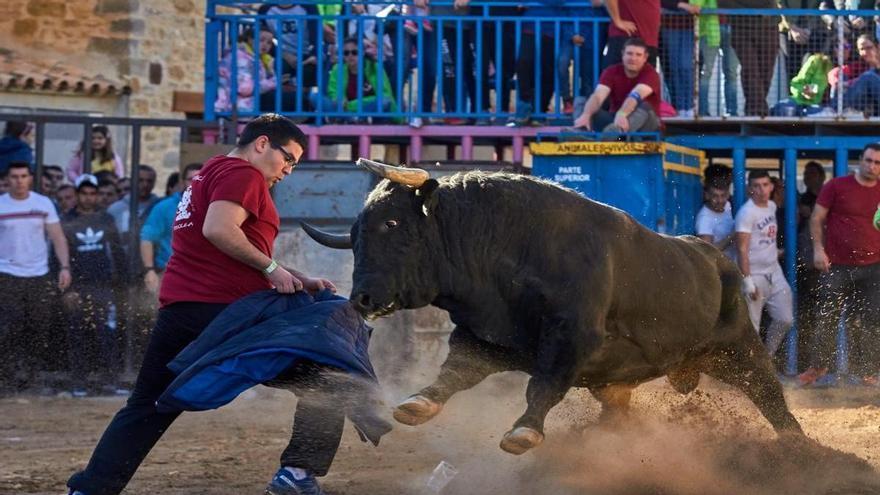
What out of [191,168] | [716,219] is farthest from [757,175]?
[191,168]

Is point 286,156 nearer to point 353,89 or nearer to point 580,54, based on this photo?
point 580,54

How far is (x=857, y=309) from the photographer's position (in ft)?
36.8

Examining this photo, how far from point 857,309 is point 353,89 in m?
4.39

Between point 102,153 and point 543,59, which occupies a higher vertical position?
point 543,59

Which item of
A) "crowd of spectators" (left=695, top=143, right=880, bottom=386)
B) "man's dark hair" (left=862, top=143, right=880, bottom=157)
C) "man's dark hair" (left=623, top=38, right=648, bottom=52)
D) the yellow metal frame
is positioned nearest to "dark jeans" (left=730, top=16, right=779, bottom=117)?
"crowd of spectators" (left=695, top=143, right=880, bottom=386)

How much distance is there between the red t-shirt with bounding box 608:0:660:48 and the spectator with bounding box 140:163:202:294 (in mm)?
3405

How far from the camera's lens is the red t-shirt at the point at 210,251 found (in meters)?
6.03

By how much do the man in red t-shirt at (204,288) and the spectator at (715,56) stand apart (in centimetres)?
635

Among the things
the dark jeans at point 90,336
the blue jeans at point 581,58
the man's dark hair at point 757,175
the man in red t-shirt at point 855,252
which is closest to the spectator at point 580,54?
the blue jeans at point 581,58

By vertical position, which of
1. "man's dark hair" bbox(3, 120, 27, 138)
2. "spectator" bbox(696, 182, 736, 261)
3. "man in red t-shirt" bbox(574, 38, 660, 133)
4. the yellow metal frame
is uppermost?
"man in red t-shirt" bbox(574, 38, 660, 133)

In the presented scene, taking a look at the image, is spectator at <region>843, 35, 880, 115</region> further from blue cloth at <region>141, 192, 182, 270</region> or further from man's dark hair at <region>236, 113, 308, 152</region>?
man's dark hair at <region>236, 113, 308, 152</region>

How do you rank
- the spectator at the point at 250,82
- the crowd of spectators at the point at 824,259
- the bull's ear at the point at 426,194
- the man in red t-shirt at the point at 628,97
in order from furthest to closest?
the spectator at the point at 250,82
the crowd of spectators at the point at 824,259
the man in red t-shirt at the point at 628,97
the bull's ear at the point at 426,194

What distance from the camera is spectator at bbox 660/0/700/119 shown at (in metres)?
11.8

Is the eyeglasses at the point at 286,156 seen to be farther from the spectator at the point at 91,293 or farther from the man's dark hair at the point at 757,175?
the man's dark hair at the point at 757,175
